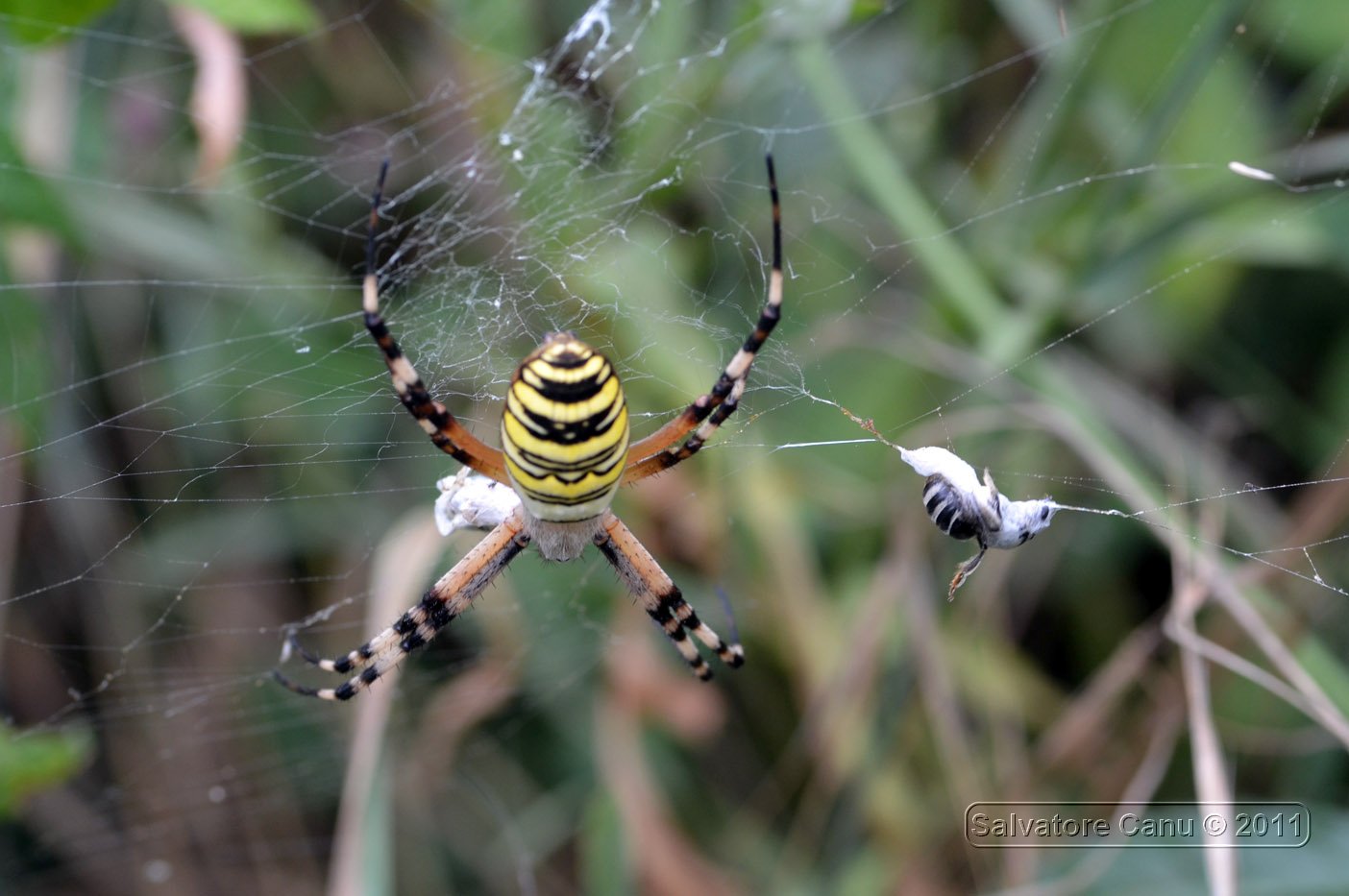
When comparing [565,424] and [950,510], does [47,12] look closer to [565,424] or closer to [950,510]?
[565,424]

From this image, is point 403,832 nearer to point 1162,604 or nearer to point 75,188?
point 75,188

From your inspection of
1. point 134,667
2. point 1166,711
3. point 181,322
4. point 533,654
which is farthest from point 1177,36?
point 134,667

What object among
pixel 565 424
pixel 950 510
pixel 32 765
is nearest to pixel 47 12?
pixel 565 424

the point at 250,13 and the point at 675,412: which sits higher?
the point at 250,13

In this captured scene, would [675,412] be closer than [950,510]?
No

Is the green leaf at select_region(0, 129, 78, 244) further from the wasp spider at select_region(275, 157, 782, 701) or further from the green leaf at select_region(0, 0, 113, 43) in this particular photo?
the wasp spider at select_region(275, 157, 782, 701)

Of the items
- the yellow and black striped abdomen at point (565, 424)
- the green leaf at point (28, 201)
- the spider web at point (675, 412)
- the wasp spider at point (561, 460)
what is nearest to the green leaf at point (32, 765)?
the spider web at point (675, 412)

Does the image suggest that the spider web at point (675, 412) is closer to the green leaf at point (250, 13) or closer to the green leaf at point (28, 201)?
the green leaf at point (28, 201)
